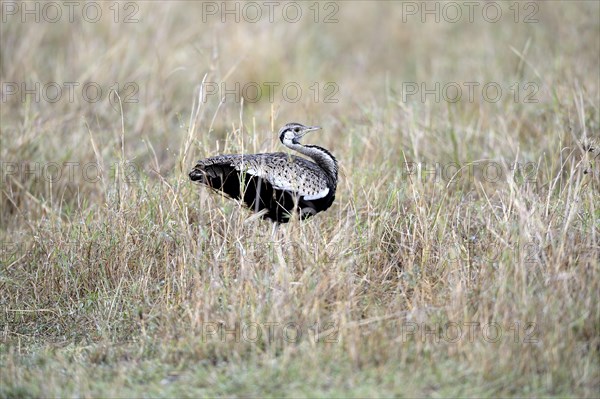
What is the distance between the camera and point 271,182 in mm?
4695

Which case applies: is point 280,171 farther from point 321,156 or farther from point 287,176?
point 321,156

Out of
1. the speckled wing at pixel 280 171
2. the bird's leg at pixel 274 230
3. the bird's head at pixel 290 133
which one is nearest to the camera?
the speckled wing at pixel 280 171

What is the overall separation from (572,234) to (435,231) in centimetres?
76

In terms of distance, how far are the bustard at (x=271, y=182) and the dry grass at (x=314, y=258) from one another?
12 cm

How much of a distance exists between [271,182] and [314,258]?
491 mm

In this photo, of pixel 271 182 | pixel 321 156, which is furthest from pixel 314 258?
pixel 321 156

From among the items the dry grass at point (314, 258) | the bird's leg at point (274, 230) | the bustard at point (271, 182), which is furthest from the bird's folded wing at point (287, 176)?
the bird's leg at point (274, 230)

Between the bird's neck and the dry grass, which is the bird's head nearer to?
the bird's neck

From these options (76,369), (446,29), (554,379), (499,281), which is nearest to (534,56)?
(446,29)

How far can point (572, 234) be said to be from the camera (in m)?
4.40

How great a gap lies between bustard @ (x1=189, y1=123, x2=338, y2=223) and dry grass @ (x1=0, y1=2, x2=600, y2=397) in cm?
12

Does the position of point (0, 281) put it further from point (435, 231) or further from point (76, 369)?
point (435, 231)

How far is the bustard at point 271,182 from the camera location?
15.3 feet

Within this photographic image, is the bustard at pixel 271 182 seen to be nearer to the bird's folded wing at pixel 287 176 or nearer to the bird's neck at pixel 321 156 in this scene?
the bird's folded wing at pixel 287 176
